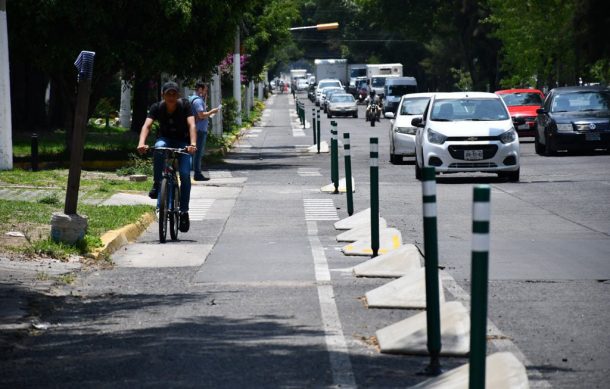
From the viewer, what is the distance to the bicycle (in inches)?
598

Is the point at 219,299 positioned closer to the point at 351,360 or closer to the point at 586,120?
the point at 351,360

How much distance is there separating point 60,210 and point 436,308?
10398 mm

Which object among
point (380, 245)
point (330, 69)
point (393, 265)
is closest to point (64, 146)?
point (380, 245)

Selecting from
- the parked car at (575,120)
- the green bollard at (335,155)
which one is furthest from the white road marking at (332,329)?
the parked car at (575,120)

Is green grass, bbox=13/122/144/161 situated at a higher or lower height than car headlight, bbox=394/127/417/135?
lower

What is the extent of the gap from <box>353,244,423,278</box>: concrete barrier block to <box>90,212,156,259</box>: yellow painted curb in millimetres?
3013

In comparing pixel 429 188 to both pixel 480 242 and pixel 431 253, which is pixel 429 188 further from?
pixel 480 242

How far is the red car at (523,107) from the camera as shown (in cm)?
4309

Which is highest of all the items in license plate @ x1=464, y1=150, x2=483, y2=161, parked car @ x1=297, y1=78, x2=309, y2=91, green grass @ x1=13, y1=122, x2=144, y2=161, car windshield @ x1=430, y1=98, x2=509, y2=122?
car windshield @ x1=430, y1=98, x2=509, y2=122

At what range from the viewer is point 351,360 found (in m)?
8.36

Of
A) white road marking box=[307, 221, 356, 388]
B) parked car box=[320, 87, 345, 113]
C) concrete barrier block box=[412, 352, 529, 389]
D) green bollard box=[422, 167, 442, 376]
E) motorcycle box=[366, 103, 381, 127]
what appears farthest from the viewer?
parked car box=[320, 87, 345, 113]

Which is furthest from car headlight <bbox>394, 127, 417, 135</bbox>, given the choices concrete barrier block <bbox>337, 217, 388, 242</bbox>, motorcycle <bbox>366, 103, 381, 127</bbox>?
motorcycle <bbox>366, 103, 381, 127</bbox>

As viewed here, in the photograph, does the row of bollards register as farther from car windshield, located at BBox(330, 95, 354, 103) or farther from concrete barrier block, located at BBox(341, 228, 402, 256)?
car windshield, located at BBox(330, 95, 354, 103)

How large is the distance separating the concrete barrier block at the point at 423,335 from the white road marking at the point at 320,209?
31.1ft
